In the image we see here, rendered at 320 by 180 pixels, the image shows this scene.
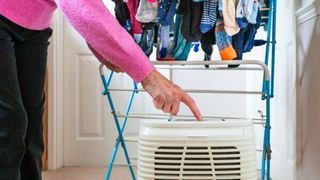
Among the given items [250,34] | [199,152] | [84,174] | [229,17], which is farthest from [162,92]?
[84,174]

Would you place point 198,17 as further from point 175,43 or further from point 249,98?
point 249,98

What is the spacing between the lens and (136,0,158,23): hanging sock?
4.50 feet

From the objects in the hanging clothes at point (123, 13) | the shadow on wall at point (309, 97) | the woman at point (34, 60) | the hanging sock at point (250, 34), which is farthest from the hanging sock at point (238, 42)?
the woman at point (34, 60)

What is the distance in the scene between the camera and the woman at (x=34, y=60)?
27.4 inches

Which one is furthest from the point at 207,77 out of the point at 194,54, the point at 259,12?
the point at 259,12

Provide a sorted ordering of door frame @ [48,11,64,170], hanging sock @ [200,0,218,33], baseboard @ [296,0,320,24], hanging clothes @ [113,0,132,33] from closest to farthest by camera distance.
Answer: baseboard @ [296,0,320,24] < hanging sock @ [200,0,218,33] < hanging clothes @ [113,0,132,33] < door frame @ [48,11,64,170]

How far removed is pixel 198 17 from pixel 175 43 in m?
0.17

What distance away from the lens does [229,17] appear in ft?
4.33

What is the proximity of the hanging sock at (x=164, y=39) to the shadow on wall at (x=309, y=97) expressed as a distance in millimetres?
557

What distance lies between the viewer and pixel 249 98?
237 centimetres

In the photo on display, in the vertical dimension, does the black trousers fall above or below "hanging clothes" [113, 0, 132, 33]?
below

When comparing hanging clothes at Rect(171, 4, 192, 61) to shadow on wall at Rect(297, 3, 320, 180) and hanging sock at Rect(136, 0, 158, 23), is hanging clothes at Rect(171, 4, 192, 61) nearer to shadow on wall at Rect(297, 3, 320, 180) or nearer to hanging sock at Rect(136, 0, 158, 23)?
hanging sock at Rect(136, 0, 158, 23)

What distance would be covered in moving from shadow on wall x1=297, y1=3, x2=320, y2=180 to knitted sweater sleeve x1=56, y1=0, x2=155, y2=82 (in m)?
0.82

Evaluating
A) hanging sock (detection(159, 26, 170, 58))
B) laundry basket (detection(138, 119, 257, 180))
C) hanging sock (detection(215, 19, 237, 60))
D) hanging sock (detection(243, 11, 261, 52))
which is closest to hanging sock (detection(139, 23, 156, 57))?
hanging sock (detection(159, 26, 170, 58))
